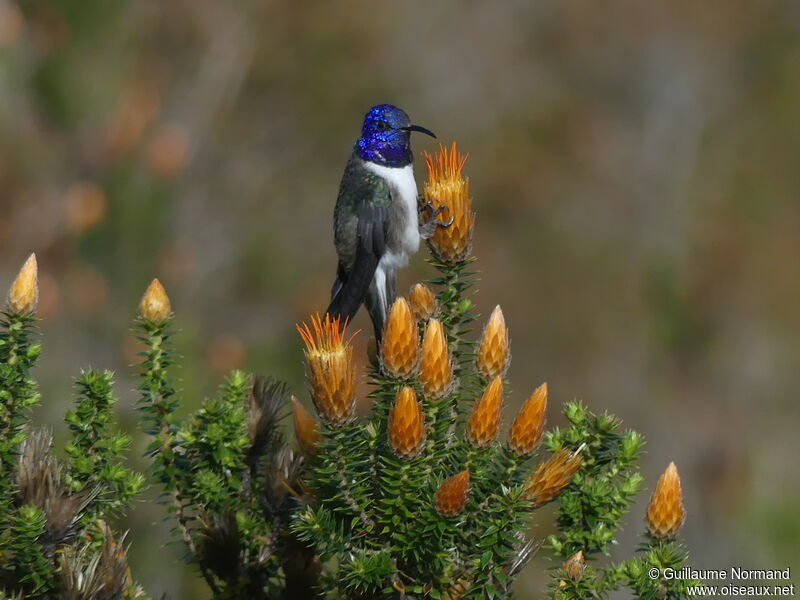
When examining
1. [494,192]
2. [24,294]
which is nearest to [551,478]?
[24,294]

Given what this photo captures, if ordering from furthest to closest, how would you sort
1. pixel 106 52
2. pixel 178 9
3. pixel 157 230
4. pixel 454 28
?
pixel 454 28 < pixel 178 9 < pixel 157 230 < pixel 106 52

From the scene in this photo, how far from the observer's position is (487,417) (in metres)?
Answer: 2.03

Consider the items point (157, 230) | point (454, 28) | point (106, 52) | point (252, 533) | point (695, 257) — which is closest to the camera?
point (252, 533)

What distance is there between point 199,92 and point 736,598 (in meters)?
5.73

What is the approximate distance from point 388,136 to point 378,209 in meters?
0.28

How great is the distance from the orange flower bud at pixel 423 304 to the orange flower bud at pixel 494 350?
0.20 m

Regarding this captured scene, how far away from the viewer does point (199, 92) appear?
8.57 meters

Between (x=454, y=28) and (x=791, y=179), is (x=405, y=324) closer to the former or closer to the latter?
(x=791, y=179)

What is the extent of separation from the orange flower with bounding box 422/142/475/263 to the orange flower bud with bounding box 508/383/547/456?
0.54 metres

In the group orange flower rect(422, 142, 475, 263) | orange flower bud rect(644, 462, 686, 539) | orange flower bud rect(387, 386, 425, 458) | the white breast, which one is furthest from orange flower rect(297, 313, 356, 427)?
the white breast

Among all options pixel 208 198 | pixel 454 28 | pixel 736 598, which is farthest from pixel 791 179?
pixel 736 598

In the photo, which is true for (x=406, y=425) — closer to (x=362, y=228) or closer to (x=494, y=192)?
(x=362, y=228)

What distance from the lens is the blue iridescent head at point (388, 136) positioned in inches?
149

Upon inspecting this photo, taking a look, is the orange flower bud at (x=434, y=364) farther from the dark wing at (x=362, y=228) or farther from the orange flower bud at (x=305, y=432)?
the dark wing at (x=362, y=228)
